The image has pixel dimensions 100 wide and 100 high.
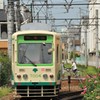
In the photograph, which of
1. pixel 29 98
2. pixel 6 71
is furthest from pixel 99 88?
pixel 6 71

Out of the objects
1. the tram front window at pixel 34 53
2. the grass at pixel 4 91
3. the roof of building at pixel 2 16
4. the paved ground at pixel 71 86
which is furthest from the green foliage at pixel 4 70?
the roof of building at pixel 2 16

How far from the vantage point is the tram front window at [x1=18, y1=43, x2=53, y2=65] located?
1627 centimetres

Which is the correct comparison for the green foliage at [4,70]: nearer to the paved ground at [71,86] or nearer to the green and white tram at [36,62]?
the paved ground at [71,86]

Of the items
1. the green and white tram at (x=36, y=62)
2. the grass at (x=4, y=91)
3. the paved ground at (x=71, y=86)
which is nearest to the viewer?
the green and white tram at (x=36, y=62)

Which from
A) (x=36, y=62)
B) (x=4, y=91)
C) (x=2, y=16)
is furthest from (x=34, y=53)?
(x=2, y=16)

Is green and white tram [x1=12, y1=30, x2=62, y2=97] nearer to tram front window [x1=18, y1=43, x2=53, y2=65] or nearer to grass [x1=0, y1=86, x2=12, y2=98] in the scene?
tram front window [x1=18, y1=43, x2=53, y2=65]

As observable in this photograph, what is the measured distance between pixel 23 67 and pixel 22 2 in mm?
12436

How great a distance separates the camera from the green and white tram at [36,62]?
1617cm

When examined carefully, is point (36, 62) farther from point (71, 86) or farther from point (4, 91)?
point (71, 86)

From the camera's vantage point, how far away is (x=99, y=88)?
36.5 feet

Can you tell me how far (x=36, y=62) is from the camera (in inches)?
640

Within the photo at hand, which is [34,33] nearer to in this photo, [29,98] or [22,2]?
[29,98]

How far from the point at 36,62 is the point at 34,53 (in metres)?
0.37

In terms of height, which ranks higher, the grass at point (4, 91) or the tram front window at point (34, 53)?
the tram front window at point (34, 53)
